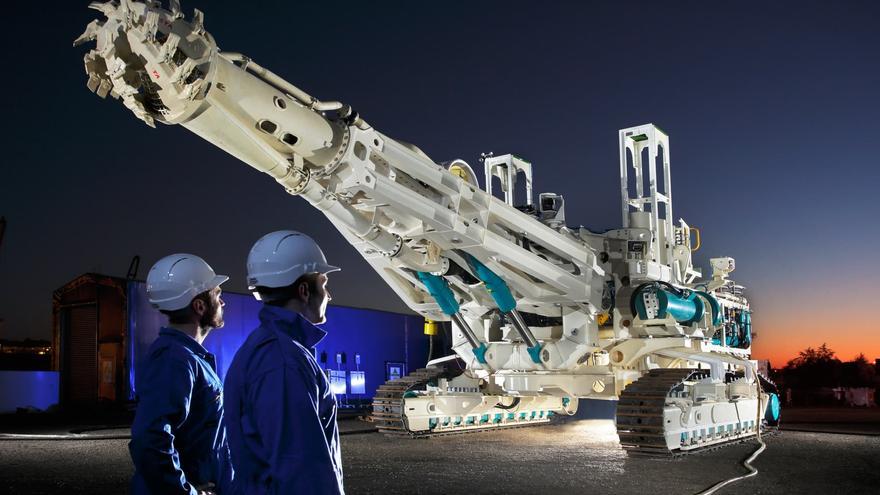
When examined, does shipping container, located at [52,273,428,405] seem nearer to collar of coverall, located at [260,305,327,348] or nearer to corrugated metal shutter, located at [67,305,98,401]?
corrugated metal shutter, located at [67,305,98,401]

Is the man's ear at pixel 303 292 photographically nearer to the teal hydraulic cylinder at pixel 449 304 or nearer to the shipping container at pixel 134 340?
the teal hydraulic cylinder at pixel 449 304

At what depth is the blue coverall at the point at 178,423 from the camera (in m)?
3.50

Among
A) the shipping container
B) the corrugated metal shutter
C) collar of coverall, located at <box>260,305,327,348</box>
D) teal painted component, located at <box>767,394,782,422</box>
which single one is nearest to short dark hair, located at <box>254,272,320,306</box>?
collar of coverall, located at <box>260,305,327,348</box>

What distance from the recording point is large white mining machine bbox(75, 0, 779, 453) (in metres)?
7.20

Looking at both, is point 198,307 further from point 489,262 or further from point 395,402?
point 395,402

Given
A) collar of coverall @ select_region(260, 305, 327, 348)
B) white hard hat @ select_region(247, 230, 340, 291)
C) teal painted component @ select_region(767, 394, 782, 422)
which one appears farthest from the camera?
teal painted component @ select_region(767, 394, 782, 422)

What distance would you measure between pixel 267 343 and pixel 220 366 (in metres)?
18.6

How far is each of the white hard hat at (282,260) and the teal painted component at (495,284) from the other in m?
7.34

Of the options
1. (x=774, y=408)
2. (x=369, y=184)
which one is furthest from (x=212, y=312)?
(x=774, y=408)

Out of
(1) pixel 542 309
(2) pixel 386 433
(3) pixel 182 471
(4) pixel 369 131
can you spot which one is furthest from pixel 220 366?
(3) pixel 182 471

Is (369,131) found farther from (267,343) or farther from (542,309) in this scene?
(267,343)

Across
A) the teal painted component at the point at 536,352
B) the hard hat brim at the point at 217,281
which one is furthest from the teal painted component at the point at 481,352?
the hard hat brim at the point at 217,281

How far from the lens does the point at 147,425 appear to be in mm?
3547

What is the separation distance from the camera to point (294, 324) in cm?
299
